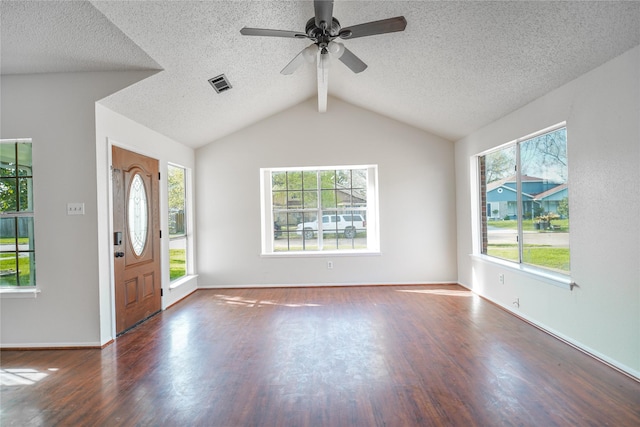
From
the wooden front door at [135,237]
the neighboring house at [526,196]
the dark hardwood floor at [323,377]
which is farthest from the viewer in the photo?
the wooden front door at [135,237]

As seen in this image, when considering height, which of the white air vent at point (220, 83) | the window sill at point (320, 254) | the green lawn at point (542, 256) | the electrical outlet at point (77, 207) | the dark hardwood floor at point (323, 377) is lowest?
the dark hardwood floor at point (323, 377)

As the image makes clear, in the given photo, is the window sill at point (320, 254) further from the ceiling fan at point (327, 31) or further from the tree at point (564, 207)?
the ceiling fan at point (327, 31)

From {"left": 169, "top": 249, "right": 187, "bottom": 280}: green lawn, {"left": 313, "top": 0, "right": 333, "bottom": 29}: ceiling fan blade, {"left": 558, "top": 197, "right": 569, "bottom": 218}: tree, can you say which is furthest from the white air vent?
{"left": 558, "top": 197, "right": 569, "bottom": 218}: tree

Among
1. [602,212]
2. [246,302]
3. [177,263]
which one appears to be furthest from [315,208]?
[602,212]

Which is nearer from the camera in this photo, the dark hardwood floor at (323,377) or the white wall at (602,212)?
the dark hardwood floor at (323,377)

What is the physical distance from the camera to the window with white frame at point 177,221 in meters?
4.97

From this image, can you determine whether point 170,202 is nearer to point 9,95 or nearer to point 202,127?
point 202,127

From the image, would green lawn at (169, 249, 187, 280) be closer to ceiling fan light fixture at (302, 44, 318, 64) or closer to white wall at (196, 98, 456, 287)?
white wall at (196, 98, 456, 287)

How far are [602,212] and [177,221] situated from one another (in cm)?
519

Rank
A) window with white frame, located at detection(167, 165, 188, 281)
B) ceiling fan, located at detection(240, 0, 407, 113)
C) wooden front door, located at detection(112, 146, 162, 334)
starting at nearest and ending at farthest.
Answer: ceiling fan, located at detection(240, 0, 407, 113) < wooden front door, located at detection(112, 146, 162, 334) < window with white frame, located at detection(167, 165, 188, 281)

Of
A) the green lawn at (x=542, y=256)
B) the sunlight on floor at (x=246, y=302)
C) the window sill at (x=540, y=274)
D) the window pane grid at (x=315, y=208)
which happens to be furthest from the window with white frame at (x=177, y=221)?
the green lawn at (x=542, y=256)

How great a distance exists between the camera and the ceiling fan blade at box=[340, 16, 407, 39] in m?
2.38

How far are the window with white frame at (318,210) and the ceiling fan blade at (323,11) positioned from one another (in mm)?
3557

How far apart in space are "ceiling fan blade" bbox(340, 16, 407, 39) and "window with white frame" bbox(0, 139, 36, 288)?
332cm
